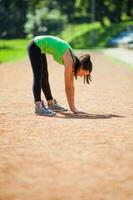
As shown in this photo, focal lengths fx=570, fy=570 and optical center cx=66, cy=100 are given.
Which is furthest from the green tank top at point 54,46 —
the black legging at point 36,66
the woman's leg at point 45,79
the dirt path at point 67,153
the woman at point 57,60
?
the dirt path at point 67,153

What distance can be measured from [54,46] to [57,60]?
0.26 m

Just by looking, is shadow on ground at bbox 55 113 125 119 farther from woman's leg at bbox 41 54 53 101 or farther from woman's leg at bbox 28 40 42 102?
woman's leg at bbox 41 54 53 101

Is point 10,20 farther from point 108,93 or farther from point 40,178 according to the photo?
point 40,178

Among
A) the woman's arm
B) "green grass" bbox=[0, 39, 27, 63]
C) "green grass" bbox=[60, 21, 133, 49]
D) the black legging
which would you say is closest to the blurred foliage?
"green grass" bbox=[60, 21, 133, 49]

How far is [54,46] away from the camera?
9.39 m

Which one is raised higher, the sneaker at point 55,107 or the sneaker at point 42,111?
the sneaker at point 42,111

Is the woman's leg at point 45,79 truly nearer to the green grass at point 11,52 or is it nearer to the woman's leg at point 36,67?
the woman's leg at point 36,67

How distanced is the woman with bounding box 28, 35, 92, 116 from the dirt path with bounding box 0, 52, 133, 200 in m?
0.29

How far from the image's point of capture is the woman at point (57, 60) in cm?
925

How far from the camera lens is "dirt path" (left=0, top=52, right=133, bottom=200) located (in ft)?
16.2

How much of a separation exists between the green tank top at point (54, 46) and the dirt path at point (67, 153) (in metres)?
1.03

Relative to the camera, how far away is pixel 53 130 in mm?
8016

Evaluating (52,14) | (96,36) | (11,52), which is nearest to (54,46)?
(11,52)

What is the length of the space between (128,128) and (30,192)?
11.7 ft
